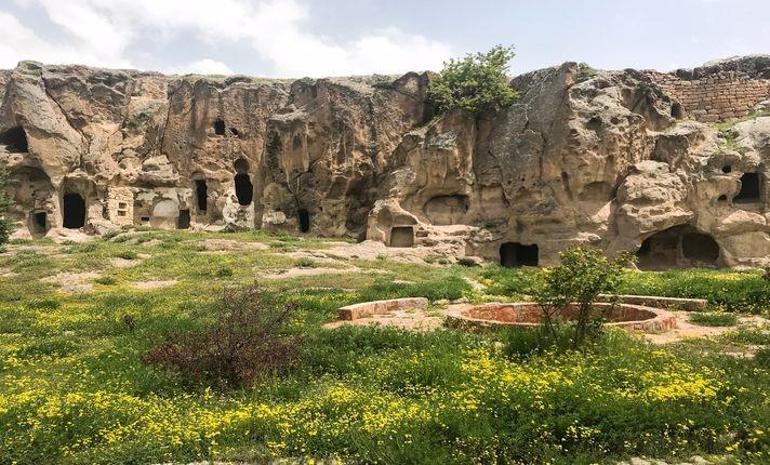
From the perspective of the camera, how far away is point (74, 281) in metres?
20.0

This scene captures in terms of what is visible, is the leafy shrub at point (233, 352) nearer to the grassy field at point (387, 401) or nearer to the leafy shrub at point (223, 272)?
the grassy field at point (387, 401)

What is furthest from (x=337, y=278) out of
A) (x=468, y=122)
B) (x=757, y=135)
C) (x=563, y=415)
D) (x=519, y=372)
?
(x=757, y=135)

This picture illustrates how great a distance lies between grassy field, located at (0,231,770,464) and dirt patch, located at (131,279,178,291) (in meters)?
6.91

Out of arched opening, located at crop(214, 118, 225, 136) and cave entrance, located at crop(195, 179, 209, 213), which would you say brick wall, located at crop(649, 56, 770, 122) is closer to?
arched opening, located at crop(214, 118, 225, 136)

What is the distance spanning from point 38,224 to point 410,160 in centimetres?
2675

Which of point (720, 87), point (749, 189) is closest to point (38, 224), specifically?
point (749, 189)

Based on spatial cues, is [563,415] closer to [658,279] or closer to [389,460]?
[389,460]

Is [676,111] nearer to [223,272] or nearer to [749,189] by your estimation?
[749,189]

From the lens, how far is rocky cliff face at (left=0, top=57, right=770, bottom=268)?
29438 millimetres

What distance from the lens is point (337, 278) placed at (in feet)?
68.4

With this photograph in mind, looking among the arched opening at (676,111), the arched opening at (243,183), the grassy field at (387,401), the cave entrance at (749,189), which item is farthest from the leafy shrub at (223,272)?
the arched opening at (676,111)

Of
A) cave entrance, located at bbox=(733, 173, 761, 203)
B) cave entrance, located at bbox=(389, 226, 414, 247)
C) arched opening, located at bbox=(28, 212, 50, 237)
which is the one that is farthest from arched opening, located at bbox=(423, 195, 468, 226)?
arched opening, located at bbox=(28, 212, 50, 237)

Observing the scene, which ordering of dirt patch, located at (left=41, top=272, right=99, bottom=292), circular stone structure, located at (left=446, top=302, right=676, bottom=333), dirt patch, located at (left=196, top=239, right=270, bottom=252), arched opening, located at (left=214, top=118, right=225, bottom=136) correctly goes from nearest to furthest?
circular stone structure, located at (left=446, top=302, right=676, bottom=333) < dirt patch, located at (left=41, top=272, right=99, bottom=292) < dirt patch, located at (left=196, top=239, right=270, bottom=252) < arched opening, located at (left=214, top=118, right=225, bottom=136)

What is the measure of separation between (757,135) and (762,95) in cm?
615
